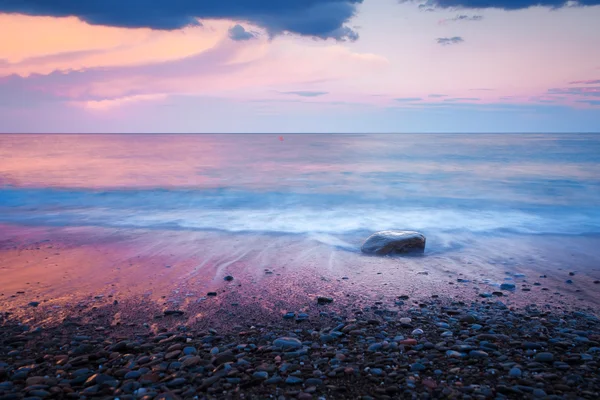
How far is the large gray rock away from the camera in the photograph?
24.9 feet

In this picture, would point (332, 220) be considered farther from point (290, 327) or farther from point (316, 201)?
point (290, 327)

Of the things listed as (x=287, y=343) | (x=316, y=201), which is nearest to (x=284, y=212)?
(x=316, y=201)

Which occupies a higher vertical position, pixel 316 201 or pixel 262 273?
pixel 262 273

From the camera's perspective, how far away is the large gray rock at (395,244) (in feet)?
24.9

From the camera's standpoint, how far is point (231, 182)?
20.4 m

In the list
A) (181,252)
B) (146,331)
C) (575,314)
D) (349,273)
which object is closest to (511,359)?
(575,314)

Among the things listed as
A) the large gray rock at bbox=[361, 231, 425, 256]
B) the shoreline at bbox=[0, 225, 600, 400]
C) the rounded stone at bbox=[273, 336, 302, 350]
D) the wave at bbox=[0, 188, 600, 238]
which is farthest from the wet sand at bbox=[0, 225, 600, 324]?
the wave at bbox=[0, 188, 600, 238]

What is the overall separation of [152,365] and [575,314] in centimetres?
471

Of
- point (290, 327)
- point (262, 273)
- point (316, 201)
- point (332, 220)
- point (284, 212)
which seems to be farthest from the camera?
point (316, 201)

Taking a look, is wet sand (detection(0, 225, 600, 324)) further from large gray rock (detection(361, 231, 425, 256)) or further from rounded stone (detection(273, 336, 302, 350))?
rounded stone (detection(273, 336, 302, 350))

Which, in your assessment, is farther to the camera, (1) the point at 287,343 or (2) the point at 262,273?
(2) the point at 262,273

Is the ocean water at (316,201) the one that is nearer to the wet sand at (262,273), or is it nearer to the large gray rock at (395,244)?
the large gray rock at (395,244)

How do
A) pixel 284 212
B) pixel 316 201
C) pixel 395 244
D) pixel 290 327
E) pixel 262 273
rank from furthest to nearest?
pixel 316 201, pixel 284 212, pixel 395 244, pixel 262 273, pixel 290 327

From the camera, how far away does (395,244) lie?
7.60 metres
